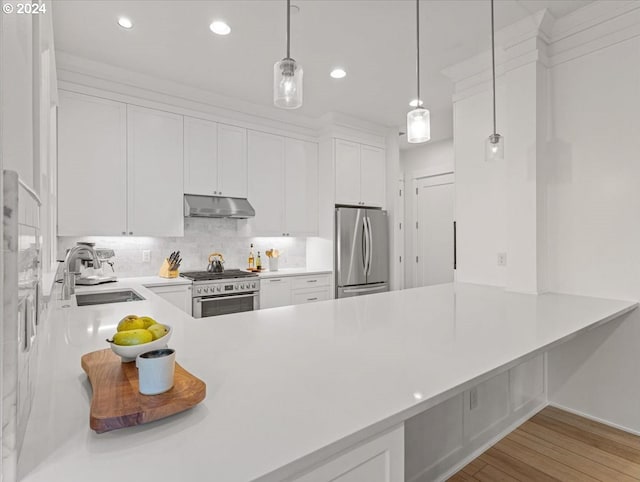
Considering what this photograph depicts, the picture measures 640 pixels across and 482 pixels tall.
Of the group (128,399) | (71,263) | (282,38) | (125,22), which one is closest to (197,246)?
(71,263)

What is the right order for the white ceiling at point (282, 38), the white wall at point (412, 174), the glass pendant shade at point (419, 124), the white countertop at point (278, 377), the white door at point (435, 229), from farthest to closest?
the white wall at point (412, 174) → the white door at point (435, 229) → the white ceiling at point (282, 38) → the glass pendant shade at point (419, 124) → the white countertop at point (278, 377)

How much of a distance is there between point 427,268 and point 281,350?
461 cm

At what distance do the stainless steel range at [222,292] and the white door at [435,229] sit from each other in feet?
9.48

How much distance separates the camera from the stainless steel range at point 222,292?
3.31m

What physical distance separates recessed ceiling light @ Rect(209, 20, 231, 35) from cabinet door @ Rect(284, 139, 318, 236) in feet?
5.84

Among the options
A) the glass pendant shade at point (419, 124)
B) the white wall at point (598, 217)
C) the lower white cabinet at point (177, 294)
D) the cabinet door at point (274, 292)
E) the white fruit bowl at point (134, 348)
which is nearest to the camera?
the white fruit bowl at point (134, 348)

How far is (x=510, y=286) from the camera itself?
8.40 ft

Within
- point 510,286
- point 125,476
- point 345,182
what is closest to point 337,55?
point 345,182

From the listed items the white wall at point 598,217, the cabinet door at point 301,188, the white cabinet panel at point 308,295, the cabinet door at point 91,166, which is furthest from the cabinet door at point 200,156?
the white wall at point 598,217

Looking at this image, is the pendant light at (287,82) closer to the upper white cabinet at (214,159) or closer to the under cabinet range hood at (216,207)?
the under cabinet range hood at (216,207)

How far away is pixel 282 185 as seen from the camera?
4223 millimetres

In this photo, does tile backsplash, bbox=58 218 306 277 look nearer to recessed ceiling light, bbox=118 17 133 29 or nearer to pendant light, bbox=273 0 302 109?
recessed ceiling light, bbox=118 17 133 29

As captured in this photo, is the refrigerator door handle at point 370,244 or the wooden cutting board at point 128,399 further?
the refrigerator door handle at point 370,244

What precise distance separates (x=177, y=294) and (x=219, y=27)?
7.15 ft
